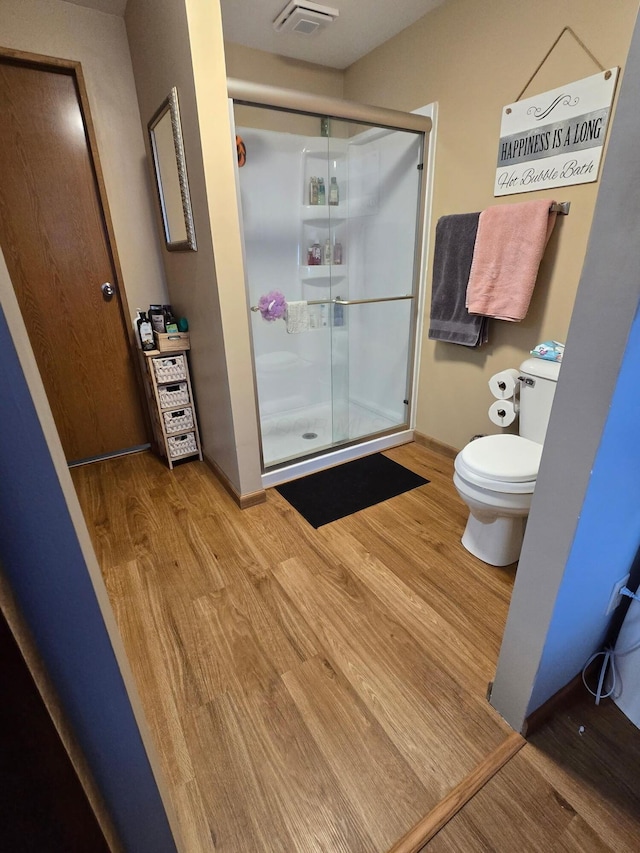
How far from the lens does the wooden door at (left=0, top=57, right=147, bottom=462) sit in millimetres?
2018

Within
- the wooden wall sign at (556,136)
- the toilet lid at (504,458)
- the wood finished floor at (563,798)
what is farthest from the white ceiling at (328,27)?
the wood finished floor at (563,798)

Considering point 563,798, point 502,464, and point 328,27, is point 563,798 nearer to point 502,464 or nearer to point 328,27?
point 502,464

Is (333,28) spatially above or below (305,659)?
above

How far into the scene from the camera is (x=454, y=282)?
2186 millimetres

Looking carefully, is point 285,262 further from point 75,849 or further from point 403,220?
point 75,849

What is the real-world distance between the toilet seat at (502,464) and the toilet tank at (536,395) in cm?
8

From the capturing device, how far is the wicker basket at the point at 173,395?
2.34 m

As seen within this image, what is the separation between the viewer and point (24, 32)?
190cm

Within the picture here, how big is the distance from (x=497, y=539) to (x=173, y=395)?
1870 millimetres

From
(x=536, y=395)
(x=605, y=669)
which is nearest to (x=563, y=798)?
(x=605, y=669)

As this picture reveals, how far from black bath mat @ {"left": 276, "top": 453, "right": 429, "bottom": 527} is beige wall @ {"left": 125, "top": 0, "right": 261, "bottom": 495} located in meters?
0.30

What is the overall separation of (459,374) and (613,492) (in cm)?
157

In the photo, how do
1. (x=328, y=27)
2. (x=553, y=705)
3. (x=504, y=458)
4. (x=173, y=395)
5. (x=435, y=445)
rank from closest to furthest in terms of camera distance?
(x=553, y=705) < (x=504, y=458) < (x=328, y=27) < (x=173, y=395) < (x=435, y=445)

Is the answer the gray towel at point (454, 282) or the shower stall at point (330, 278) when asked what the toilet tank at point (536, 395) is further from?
the shower stall at point (330, 278)
